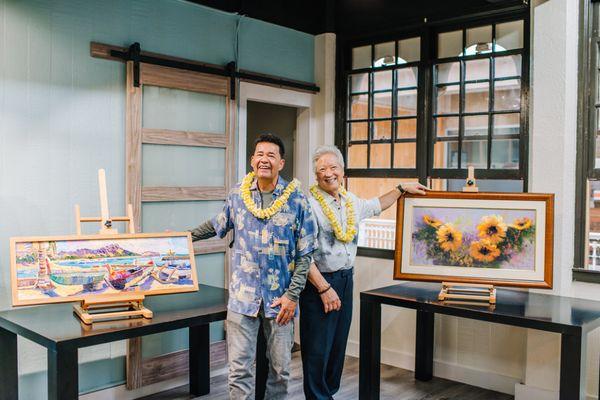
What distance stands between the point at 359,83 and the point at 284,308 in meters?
2.63

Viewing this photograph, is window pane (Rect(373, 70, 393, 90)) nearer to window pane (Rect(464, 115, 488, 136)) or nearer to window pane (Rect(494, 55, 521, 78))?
window pane (Rect(464, 115, 488, 136))

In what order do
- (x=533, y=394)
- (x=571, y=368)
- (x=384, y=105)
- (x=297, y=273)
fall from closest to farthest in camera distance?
(x=571, y=368) → (x=297, y=273) → (x=533, y=394) → (x=384, y=105)

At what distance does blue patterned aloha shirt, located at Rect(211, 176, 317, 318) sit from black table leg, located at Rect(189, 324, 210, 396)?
1.14 meters

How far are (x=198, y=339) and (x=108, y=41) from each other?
2.00 metres

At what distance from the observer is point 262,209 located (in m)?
3.03

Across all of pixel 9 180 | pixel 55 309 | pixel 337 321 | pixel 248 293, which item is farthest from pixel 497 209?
pixel 9 180

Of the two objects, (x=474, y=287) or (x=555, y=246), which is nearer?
(x=474, y=287)

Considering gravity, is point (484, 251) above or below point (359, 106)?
below

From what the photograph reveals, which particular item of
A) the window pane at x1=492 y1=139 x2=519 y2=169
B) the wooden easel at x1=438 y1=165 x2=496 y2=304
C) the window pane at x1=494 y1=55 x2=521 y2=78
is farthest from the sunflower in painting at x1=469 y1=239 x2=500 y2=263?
the window pane at x1=494 y1=55 x2=521 y2=78

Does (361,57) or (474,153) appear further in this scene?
(361,57)

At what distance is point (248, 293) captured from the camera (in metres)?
2.99

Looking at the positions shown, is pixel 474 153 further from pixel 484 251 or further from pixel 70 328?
pixel 70 328

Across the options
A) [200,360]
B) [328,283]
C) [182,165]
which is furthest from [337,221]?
[200,360]

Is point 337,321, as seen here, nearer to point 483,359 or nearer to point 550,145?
point 483,359
